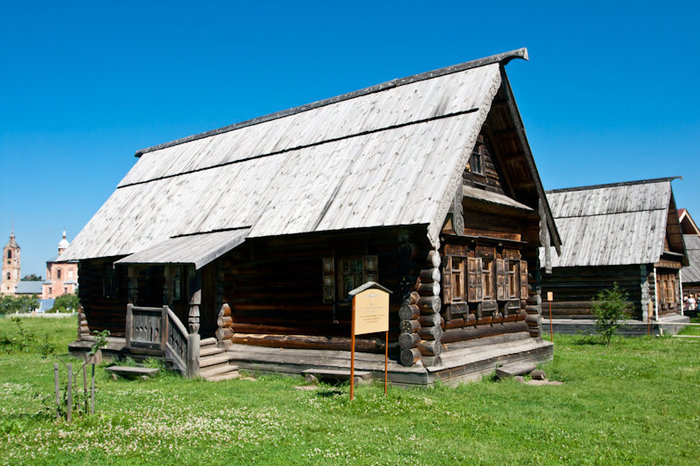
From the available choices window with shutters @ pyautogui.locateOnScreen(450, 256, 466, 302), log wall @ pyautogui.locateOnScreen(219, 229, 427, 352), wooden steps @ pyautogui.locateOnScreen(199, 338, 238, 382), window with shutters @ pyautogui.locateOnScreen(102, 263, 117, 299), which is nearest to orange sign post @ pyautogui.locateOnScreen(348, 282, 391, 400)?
log wall @ pyautogui.locateOnScreen(219, 229, 427, 352)

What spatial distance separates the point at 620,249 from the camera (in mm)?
25453

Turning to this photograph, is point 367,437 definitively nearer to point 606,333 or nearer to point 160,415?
point 160,415

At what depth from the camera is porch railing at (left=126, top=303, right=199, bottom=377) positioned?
526 inches

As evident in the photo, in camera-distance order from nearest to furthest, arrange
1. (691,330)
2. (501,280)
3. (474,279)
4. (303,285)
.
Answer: (303,285) < (474,279) < (501,280) < (691,330)

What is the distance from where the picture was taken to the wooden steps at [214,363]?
13.6m

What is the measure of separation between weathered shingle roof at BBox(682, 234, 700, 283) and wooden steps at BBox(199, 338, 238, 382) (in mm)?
30765

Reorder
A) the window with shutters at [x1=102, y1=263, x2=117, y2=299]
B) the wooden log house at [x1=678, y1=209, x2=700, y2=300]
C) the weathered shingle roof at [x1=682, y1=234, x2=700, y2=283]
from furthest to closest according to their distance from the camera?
the wooden log house at [x1=678, y1=209, x2=700, y2=300] < the weathered shingle roof at [x1=682, y1=234, x2=700, y2=283] < the window with shutters at [x1=102, y1=263, x2=117, y2=299]

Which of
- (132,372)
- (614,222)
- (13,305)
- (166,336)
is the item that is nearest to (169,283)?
(166,336)

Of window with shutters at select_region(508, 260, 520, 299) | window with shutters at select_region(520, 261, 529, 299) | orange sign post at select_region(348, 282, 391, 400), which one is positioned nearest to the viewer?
orange sign post at select_region(348, 282, 391, 400)

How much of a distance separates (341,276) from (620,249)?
665 inches

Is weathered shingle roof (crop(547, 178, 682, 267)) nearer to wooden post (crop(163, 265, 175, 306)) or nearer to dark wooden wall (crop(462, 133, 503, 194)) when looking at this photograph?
dark wooden wall (crop(462, 133, 503, 194))

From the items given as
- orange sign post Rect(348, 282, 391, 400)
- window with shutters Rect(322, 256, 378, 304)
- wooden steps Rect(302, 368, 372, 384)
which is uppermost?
window with shutters Rect(322, 256, 378, 304)

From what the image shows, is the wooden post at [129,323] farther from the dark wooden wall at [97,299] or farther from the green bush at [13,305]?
the green bush at [13,305]

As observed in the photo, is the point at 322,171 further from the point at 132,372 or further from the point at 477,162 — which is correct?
the point at 132,372
